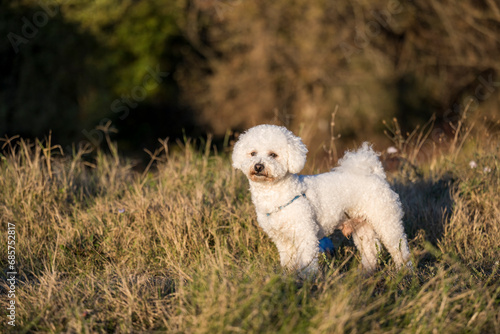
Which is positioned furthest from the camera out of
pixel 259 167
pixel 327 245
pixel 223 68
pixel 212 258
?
pixel 223 68

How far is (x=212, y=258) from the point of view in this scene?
3.32 meters

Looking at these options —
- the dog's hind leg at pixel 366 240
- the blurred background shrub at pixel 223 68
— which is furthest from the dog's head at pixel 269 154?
the blurred background shrub at pixel 223 68

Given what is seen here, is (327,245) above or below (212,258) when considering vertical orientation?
below

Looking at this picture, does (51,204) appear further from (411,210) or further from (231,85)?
(231,85)

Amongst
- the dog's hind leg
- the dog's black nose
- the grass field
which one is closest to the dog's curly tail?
the dog's hind leg

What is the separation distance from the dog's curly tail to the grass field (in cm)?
66

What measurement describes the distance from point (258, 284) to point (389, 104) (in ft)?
36.5

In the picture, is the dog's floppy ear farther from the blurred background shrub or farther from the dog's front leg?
the blurred background shrub

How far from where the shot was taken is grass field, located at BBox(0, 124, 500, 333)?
282 cm

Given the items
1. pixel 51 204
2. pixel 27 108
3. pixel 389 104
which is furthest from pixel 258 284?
pixel 27 108

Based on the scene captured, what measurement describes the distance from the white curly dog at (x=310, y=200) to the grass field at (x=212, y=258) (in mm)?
169

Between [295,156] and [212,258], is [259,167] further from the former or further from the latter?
[212,258]

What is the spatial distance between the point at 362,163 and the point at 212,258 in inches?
55.9

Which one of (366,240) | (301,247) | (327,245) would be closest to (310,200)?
(301,247)
